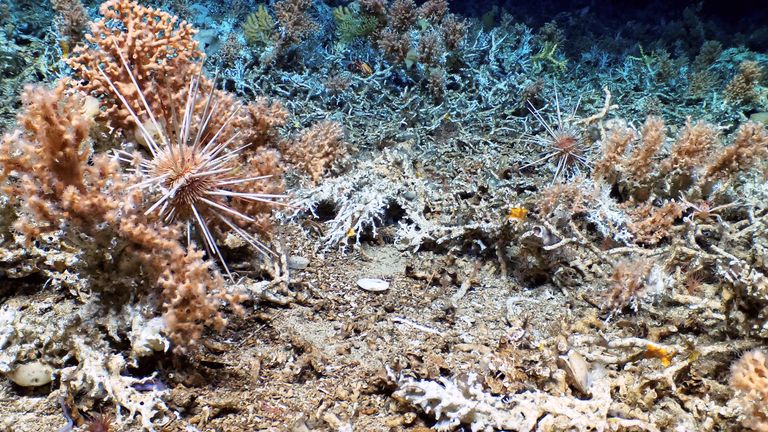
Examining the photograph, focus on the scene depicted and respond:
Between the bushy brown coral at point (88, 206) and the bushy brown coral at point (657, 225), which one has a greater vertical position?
the bushy brown coral at point (88, 206)

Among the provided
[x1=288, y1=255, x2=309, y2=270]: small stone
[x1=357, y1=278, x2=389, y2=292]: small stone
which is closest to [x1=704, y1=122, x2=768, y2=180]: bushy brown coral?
[x1=357, y1=278, x2=389, y2=292]: small stone

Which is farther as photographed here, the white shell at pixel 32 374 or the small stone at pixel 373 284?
the small stone at pixel 373 284

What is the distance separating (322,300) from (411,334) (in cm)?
60

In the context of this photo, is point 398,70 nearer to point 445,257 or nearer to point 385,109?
point 385,109

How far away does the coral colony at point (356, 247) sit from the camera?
7.08 ft

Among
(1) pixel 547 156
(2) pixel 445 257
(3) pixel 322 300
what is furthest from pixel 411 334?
(1) pixel 547 156

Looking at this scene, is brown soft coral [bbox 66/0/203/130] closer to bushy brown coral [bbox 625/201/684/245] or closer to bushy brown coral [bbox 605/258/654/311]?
bushy brown coral [bbox 605/258/654/311]

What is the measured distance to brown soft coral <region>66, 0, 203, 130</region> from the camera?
2.86m

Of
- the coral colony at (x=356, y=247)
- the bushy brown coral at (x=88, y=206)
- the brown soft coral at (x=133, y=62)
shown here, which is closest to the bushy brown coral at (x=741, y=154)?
the coral colony at (x=356, y=247)

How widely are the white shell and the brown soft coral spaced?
4.51 feet

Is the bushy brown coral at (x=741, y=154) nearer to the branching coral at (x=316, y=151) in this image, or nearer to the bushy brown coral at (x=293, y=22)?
the branching coral at (x=316, y=151)

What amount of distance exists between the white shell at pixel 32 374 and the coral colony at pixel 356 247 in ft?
0.04

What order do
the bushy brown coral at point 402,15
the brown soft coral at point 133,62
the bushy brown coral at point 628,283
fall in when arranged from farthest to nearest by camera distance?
1. the bushy brown coral at point 402,15
2. the bushy brown coral at point 628,283
3. the brown soft coral at point 133,62

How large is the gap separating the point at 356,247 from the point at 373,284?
45 cm
